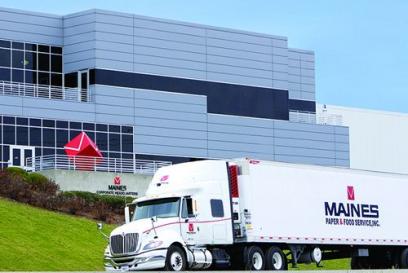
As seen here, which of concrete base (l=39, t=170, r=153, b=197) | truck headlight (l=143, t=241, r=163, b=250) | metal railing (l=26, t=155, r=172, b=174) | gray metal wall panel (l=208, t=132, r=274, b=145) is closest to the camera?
truck headlight (l=143, t=241, r=163, b=250)

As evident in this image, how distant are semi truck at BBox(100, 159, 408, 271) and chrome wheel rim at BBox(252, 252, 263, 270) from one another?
4 centimetres

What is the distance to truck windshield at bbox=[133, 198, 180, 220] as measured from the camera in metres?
35.6

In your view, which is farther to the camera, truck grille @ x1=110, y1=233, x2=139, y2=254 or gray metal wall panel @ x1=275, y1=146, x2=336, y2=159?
gray metal wall panel @ x1=275, y1=146, x2=336, y2=159

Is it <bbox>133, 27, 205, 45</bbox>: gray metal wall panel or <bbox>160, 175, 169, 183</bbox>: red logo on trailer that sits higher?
<bbox>133, 27, 205, 45</bbox>: gray metal wall panel

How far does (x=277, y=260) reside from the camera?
124ft

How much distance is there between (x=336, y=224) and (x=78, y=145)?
111 feet

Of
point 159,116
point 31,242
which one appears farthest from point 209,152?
point 31,242

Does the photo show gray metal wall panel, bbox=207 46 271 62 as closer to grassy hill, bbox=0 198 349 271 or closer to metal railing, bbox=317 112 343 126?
metal railing, bbox=317 112 343 126

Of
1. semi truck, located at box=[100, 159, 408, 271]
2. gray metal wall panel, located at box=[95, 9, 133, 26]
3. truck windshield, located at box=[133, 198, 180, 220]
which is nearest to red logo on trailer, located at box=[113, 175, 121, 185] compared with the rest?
gray metal wall panel, located at box=[95, 9, 133, 26]

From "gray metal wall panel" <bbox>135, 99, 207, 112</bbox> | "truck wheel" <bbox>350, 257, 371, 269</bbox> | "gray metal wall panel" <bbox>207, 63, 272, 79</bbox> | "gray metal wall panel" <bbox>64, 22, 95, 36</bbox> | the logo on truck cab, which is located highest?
"gray metal wall panel" <bbox>64, 22, 95, 36</bbox>

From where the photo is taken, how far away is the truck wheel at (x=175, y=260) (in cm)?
3428

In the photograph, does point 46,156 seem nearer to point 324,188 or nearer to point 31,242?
point 31,242

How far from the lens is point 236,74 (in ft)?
295

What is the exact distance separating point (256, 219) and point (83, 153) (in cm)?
3575
